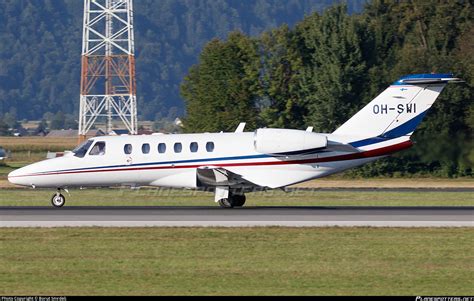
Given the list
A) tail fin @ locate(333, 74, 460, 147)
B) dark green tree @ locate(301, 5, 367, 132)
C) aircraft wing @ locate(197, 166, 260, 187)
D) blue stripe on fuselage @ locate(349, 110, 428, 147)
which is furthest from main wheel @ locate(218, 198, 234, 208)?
dark green tree @ locate(301, 5, 367, 132)

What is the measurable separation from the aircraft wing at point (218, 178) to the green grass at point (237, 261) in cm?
723

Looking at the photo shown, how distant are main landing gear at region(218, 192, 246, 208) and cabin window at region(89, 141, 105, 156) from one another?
4.43m

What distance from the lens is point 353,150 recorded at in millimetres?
35719

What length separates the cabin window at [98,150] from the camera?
3684 cm

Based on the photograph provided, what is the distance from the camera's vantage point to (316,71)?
65.8 meters

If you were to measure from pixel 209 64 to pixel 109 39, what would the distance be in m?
9.88

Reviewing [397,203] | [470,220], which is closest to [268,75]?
[397,203]

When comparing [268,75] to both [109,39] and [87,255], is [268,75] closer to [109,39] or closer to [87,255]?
[109,39]

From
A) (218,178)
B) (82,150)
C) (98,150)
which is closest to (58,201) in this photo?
(82,150)

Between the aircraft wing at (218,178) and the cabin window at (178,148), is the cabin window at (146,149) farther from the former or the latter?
the aircraft wing at (218,178)

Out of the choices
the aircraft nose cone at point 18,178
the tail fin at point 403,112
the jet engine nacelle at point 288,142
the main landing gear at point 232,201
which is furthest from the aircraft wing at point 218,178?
the aircraft nose cone at point 18,178

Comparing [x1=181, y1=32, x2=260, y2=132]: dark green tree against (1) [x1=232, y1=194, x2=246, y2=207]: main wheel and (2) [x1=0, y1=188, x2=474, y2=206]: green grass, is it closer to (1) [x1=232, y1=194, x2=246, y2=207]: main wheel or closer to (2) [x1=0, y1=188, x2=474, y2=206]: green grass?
(2) [x1=0, y1=188, x2=474, y2=206]: green grass

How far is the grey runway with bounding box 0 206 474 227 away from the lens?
29828mm

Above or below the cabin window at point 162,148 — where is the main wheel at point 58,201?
below
